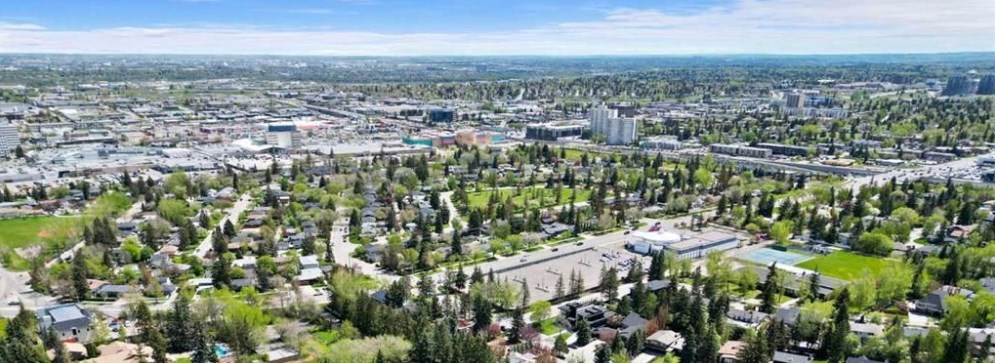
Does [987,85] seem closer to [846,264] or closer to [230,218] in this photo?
[846,264]

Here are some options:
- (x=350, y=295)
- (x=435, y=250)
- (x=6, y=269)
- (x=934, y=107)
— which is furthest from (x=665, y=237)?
(x=934, y=107)

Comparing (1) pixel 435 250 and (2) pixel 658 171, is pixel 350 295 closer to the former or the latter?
(1) pixel 435 250

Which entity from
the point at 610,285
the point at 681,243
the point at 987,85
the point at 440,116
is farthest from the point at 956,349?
the point at 987,85

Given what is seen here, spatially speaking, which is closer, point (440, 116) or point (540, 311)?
point (540, 311)

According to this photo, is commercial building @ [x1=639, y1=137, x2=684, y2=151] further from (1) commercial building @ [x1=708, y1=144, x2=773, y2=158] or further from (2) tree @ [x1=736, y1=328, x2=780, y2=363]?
(2) tree @ [x1=736, y1=328, x2=780, y2=363]

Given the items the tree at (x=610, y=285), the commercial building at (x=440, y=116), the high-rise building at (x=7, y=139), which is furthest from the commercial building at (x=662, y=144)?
the high-rise building at (x=7, y=139)

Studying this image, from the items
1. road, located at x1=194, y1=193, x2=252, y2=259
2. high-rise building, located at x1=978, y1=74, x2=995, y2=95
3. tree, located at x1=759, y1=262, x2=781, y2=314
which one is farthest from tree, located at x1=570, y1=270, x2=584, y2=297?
high-rise building, located at x1=978, y1=74, x2=995, y2=95
